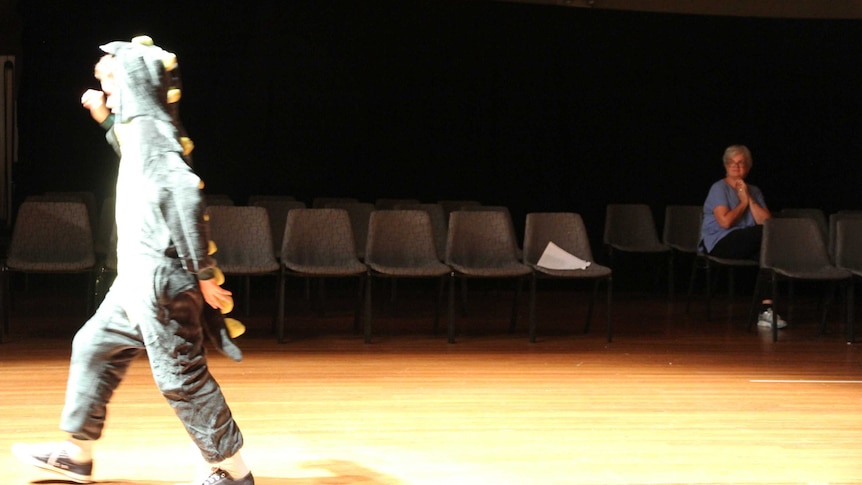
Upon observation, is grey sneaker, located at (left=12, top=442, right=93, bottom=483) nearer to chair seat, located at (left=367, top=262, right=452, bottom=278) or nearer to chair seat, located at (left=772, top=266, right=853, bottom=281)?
chair seat, located at (left=367, top=262, right=452, bottom=278)

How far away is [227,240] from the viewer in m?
6.34

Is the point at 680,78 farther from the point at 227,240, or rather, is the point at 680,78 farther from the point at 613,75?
the point at 227,240

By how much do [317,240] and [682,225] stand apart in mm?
3313

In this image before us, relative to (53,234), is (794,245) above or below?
above

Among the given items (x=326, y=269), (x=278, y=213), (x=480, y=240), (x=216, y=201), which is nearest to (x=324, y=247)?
(x=326, y=269)

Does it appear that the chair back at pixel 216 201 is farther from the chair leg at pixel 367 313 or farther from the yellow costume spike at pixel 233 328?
the yellow costume spike at pixel 233 328

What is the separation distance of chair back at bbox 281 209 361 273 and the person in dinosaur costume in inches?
123

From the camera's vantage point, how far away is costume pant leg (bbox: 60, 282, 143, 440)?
3143 millimetres

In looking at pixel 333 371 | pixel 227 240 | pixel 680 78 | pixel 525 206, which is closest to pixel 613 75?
pixel 680 78

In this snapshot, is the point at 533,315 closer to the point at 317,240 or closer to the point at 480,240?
the point at 480,240

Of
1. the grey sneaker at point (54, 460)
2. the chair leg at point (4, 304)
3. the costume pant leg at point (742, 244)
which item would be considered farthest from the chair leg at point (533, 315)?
the grey sneaker at point (54, 460)

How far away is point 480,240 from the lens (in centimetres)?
662

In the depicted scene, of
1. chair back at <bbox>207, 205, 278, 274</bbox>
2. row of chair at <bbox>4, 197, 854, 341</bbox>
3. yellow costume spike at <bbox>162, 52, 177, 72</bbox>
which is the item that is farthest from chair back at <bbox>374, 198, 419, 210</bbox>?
yellow costume spike at <bbox>162, 52, 177, 72</bbox>

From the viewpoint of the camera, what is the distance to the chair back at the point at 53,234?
6.18 m
